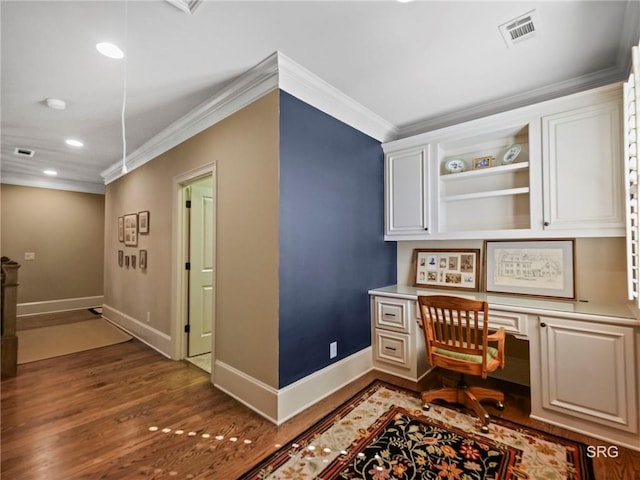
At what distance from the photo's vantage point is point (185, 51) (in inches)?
82.0

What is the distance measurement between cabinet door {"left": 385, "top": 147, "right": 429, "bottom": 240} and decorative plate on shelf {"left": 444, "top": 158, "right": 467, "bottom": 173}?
26cm

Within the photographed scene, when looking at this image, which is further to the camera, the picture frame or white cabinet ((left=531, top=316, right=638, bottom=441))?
the picture frame

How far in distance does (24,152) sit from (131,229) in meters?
1.84

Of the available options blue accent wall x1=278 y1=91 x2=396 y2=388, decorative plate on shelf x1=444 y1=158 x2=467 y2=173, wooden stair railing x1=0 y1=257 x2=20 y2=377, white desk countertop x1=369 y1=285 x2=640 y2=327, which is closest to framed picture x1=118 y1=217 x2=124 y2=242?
wooden stair railing x1=0 y1=257 x2=20 y2=377

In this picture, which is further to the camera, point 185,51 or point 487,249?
point 487,249

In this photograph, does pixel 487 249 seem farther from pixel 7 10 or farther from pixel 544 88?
pixel 7 10

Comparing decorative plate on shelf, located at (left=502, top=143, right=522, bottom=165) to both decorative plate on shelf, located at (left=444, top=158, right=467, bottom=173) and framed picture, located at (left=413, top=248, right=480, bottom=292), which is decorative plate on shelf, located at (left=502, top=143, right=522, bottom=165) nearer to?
decorative plate on shelf, located at (left=444, top=158, right=467, bottom=173)

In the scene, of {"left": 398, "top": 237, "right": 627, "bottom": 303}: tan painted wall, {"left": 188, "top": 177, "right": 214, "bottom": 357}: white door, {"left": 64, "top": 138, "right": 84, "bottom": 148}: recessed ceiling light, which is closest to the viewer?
{"left": 398, "top": 237, "right": 627, "bottom": 303}: tan painted wall

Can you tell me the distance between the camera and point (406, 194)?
3260 mm

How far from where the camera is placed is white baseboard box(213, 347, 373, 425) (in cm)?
224

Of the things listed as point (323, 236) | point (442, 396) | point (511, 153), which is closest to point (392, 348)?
point (442, 396)

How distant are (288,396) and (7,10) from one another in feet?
9.79

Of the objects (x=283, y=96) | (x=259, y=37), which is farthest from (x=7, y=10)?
(x=283, y=96)

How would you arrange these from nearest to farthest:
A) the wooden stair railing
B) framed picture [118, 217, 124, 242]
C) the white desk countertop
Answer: the white desk countertop < the wooden stair railing < framed picture [118, 217, 124, 242]
